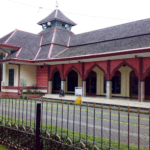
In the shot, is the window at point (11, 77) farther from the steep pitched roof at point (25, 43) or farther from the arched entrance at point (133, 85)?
the arched entrance at point (133, 85)

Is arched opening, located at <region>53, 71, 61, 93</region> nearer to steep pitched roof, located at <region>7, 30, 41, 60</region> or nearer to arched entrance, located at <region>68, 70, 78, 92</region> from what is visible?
arched entrance, located at <region>68, 70, 78, 92</region>

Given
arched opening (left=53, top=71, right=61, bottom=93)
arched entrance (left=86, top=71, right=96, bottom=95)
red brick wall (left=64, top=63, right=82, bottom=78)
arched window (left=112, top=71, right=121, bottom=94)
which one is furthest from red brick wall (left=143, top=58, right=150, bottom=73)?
arched opening (left=53, top=71, right=61, bottom=93)

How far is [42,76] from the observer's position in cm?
2036

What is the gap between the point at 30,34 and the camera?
2317 centimetres

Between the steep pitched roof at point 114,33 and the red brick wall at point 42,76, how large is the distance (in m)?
4.68

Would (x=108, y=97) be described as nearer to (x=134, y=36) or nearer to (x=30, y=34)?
(x=134, y=36)

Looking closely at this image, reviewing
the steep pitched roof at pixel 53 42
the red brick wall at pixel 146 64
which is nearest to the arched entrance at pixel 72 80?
the steep pitched roof at pixel 53 42

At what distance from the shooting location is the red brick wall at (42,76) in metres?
20.1

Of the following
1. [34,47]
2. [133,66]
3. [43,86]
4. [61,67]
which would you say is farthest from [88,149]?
[34,47]

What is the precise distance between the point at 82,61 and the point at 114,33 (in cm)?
480

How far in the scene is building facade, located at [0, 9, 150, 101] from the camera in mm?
14780

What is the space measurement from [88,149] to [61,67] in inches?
626

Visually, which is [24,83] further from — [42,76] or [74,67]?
[74,67]

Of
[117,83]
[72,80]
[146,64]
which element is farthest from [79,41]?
[146,64]
